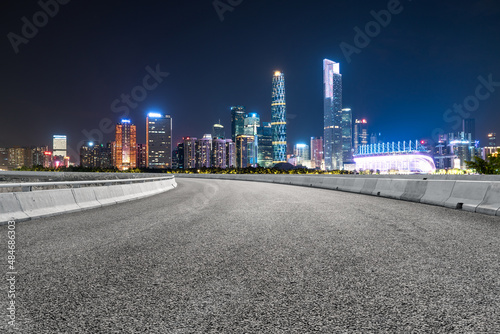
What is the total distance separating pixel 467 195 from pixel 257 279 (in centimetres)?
1028

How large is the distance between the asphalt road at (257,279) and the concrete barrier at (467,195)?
130 inches

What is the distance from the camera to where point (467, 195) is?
12.3 m

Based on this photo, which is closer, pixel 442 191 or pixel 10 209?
pixel 10 209

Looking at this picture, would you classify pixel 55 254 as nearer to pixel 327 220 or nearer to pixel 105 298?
pixel 105 298

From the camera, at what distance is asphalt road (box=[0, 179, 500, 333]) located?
3281 millimetres

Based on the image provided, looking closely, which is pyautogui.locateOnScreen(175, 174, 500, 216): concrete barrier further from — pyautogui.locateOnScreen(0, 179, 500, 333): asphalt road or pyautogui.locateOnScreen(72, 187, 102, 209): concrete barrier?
pyautogui.locateOnScreen(72, 187, 102, 209): concrete barrier

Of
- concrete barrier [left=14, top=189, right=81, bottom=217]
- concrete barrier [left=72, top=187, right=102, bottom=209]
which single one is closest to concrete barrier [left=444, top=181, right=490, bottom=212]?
concrete barrier [left=72, top=187, right=102, bottom=209]

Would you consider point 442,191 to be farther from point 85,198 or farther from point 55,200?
point 55,200

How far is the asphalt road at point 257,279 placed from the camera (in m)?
3.28

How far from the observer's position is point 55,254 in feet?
19.5

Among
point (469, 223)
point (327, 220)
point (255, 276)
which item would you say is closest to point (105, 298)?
point (255, 276)

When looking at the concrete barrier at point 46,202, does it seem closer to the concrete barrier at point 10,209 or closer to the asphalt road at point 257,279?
the concrete barrier at point 10,209

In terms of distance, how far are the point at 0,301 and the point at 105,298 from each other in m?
0.97

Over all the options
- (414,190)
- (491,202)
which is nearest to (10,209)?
(491,202)
